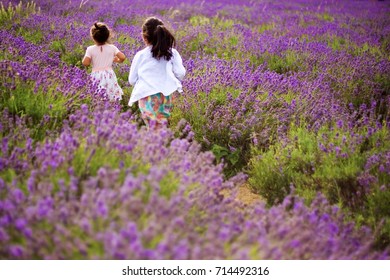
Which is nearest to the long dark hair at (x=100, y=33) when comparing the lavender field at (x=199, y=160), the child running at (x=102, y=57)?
the child running at (x=102, y=57)

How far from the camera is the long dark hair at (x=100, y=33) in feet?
13.7

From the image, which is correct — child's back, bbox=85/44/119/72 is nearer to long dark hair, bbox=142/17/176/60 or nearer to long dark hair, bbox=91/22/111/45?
long dark hair, bbox=91/22/111/45

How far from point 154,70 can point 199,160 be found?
154cm

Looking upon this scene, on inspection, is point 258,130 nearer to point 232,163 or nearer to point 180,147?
point 232,163

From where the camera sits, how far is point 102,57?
4195 mm

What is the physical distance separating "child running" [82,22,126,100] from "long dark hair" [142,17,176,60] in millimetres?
649

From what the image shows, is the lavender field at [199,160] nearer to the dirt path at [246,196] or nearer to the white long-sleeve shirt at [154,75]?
the dirt path at [246,196]

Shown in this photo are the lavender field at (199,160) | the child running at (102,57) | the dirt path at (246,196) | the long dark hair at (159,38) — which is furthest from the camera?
the child running at (102,57)

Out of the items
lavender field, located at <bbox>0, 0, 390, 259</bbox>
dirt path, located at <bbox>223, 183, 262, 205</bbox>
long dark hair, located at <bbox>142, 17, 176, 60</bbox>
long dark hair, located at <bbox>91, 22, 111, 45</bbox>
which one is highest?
long dark hair, located at <bbox>142, 17, 176, 60</bbox>

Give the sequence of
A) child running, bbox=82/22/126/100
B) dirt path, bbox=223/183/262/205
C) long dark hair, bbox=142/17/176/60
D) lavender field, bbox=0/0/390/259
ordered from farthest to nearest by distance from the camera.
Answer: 1. child running, bbox=82/22/126/100
2. long dark hair, bbox=142/17/176/60
3. dirt path, bbox=223/183/262/205
4. lavender field, bbox=0/0/390/259

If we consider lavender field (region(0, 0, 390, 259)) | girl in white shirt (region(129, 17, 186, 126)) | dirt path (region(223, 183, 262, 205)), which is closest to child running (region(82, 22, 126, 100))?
lavender field (region(0, 0, 390, 259))

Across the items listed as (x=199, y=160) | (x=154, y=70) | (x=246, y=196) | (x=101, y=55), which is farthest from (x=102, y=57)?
(x=199, y=160)

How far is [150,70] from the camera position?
3.62m

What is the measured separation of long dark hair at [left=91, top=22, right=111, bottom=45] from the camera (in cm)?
416
